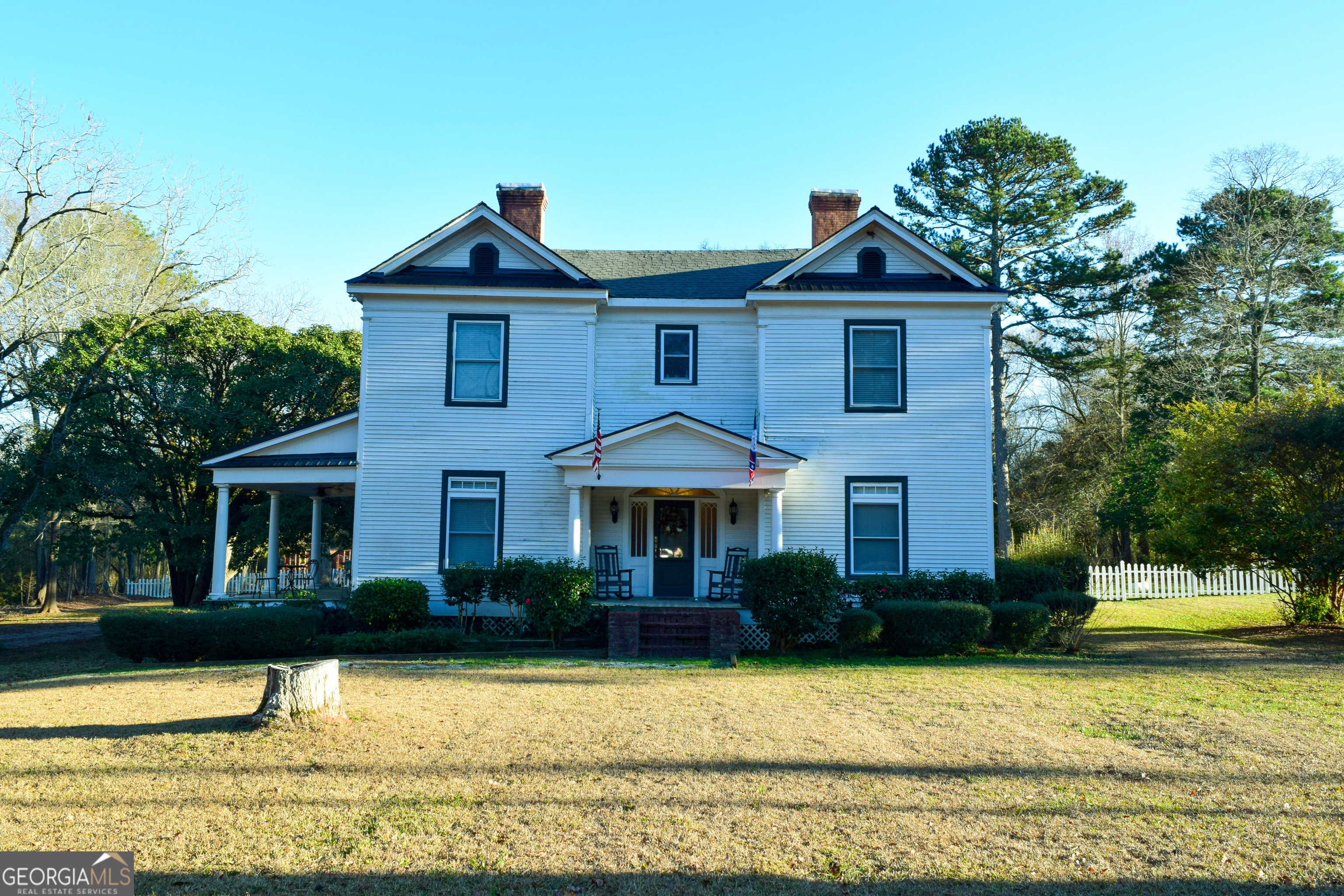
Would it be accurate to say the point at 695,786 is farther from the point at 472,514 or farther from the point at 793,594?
the point at 472,514

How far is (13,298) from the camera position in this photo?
1812 centimetres

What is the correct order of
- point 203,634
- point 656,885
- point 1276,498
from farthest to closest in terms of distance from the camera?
point 1276,498, point 203,634, point 656,885

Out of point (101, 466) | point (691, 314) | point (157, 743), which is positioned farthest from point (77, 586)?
point (157, 743)

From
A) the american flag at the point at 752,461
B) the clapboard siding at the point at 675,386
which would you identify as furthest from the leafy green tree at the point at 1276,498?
the clapboard siding at the point at 675,386

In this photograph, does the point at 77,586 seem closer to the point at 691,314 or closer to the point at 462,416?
the point at 462,416

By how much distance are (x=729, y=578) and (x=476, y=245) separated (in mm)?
8112

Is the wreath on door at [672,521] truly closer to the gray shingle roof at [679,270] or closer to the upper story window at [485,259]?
the gray shingle roof at [679,270]

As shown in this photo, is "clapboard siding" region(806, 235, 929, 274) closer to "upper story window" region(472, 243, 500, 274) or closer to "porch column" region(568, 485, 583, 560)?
"upper story window" region(472, 243, 500, 274)

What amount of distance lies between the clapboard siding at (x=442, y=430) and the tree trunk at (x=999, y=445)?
17.2m

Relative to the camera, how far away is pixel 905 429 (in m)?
16.2

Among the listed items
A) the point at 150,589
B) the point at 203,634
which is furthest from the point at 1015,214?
the point at 150,589

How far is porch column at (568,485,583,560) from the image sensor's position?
608 inches

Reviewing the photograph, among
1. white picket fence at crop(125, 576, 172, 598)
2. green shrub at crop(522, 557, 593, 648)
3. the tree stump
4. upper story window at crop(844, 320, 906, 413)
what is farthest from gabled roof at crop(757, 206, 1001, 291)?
white picket fence at crop(125, 576, 172, 598)

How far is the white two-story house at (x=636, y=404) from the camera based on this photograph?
1597 cm
